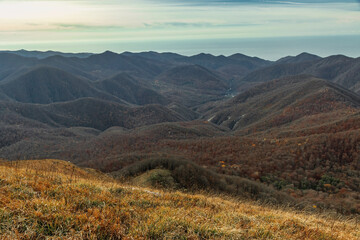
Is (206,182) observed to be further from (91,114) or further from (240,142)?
(91,114)

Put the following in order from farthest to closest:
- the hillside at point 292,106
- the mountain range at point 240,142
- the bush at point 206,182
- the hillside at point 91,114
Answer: the hillside at point 91,114, the hillside at point 292,106, the mountain range at point 240,142, the bush at point 206,182

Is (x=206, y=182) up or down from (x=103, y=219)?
down

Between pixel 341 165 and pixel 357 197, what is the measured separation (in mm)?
8759

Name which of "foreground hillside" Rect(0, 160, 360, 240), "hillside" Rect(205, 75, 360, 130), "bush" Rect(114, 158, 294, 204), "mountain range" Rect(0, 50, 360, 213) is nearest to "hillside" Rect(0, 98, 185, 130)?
"mountain range" Rect(0, 50, 360, 213)

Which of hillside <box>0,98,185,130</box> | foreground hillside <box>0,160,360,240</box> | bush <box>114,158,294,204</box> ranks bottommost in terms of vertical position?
hillside <box>0,98,185,130</box>

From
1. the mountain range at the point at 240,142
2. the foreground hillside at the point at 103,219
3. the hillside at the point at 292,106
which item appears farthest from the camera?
the hillside at the point at 292,106

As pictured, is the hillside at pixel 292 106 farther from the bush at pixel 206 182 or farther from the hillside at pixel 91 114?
the bush at pixel 206 182

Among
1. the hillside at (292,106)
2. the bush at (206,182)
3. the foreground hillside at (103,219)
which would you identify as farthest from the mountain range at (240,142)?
the foreground hillside at (103,219)

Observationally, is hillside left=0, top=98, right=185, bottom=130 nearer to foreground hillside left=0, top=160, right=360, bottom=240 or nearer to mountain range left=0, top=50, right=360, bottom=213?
mountain range left=0, top=50, right=360, bottom=213

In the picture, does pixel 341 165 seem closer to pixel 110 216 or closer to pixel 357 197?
pixel 357 197

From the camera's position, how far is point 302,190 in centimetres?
2862

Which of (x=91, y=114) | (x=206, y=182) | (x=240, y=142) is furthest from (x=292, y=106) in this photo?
(x=91, y=114)

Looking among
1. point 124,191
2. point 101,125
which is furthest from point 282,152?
point 101,125

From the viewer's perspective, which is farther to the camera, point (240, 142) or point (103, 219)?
point (240, 142)
